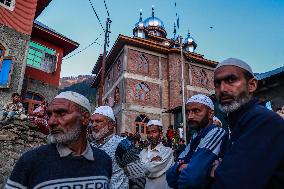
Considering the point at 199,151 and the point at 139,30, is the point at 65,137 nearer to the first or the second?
the point at 199,151

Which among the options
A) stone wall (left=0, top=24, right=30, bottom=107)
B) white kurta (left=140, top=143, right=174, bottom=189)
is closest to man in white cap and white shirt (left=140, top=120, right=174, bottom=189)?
white kurta (left=140, top=143, right=174, bottom=189)

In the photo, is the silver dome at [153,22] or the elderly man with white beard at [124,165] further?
the silver dome at [153,22]

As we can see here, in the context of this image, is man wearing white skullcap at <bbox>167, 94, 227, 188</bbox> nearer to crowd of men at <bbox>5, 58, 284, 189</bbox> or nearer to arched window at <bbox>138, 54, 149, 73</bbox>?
crowd of men at <bbox>5, 58, 284, 189</bbox>

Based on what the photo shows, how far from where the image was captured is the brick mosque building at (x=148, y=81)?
78.5ft

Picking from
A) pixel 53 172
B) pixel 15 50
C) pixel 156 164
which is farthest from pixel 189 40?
pixel 53 172

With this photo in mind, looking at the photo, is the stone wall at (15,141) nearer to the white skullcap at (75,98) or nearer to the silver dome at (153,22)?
the white skullcap at (75,98)

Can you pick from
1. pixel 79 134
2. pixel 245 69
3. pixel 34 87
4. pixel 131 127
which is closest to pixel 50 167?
pixel 79 134

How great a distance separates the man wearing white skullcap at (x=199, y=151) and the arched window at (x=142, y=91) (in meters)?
21.6

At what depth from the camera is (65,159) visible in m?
2.03

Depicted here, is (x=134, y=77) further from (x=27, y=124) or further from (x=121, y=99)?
(x=27, y=124)

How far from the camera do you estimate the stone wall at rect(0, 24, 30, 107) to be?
47.0 feet

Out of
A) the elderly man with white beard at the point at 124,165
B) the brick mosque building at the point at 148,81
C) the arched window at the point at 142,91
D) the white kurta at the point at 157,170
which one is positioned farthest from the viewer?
the arched window at the point at 142,91

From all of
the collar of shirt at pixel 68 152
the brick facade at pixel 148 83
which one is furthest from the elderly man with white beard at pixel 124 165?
the brick facade at pixel 148 83

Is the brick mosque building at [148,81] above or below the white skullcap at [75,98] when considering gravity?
above
